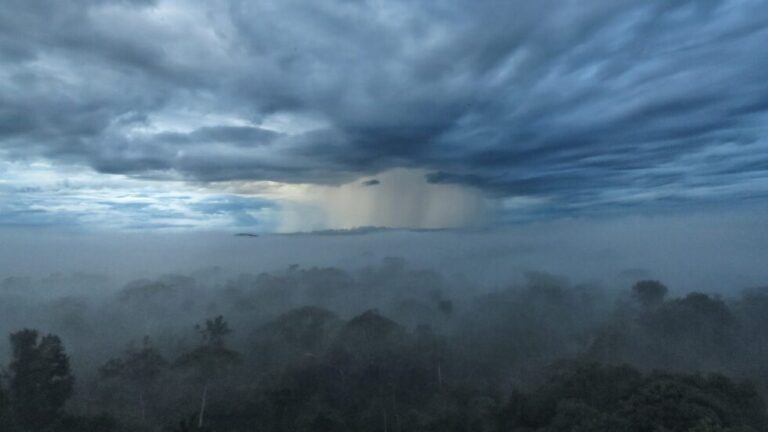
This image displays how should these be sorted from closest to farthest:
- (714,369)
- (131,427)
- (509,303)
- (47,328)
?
(131,427)
(714,369)
(47,328)
(509,303)

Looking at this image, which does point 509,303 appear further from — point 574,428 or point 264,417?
point 574,428

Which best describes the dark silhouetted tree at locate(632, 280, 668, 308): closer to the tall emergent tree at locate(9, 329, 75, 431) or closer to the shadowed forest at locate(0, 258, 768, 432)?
the shadowed forest at locate(0, 258, 768, 432)

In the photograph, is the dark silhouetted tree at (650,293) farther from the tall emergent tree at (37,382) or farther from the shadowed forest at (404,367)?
the tall emergent tree at (37,382)

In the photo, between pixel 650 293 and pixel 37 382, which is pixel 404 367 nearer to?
pixel 37 382

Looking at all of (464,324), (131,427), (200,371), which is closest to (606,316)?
(464,324)

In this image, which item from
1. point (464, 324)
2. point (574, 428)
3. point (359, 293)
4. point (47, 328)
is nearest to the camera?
point (574, 428)

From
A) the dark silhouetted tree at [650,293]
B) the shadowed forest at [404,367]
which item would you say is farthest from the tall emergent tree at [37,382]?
the dark silhouetted tree at [650,293]


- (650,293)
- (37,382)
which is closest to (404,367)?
(37,382)

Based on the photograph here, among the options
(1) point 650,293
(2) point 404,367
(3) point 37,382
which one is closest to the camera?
(3) point 37,382
